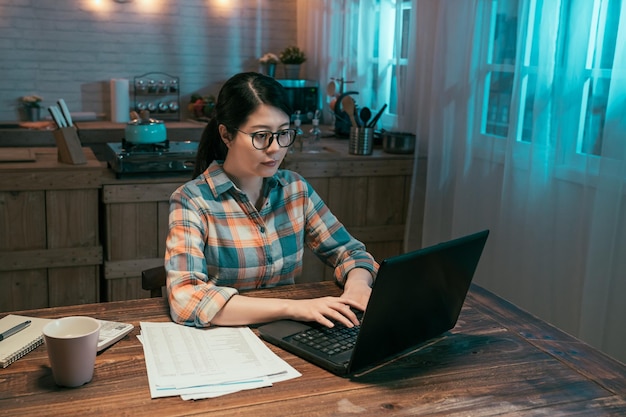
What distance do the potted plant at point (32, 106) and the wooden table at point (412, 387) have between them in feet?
11.3

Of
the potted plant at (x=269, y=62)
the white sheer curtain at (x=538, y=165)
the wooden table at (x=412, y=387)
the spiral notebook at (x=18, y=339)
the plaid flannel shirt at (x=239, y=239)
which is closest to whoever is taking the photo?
the wooden table at (x=412, y=387)

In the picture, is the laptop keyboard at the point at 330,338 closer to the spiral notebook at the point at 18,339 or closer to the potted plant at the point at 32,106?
the spiral notebook at the point at 18,339

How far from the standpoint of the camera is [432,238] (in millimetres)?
3439

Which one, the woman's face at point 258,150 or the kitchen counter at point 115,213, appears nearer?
the woman's face at point 258,150

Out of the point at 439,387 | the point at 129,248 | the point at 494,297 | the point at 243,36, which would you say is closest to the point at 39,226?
the point at 129,248

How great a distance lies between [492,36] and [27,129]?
2.87 metres

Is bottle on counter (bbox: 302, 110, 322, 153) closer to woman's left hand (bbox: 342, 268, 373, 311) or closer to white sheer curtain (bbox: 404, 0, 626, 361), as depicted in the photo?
white sheer curtain (bbox: 404, 0, 626, 361)

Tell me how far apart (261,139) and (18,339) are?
0.76 metres

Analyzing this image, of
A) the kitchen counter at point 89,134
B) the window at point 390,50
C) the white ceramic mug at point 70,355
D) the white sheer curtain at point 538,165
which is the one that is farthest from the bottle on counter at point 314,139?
the white ceramic mug at point 70,355

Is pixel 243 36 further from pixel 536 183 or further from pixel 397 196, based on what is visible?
pixel 536 183

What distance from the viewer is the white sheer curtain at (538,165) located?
7.62 ft

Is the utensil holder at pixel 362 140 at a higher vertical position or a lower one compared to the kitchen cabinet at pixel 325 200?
higher

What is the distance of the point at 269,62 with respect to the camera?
505 cm

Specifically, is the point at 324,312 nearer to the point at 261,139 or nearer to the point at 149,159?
the point at 261,139
